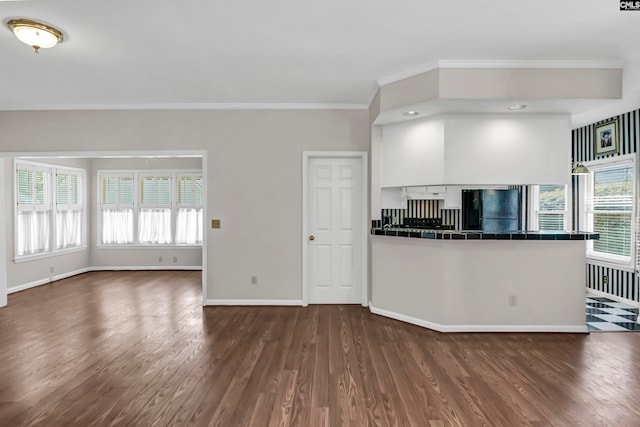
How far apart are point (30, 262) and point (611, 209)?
30.6 feet

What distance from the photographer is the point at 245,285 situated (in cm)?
505

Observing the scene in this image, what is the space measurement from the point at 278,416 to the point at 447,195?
3602 millimetres

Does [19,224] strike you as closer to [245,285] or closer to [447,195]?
[245,285]

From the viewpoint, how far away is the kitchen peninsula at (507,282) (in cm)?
395

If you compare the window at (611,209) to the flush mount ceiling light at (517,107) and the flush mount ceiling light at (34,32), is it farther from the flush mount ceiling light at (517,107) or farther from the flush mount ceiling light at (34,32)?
the flush mount ceiling light at (34,32)

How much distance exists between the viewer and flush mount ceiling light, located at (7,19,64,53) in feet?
9.29

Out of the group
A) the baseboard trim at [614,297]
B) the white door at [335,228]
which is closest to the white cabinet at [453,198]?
the white door at [335,228]

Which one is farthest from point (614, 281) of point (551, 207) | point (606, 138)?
point (606, 138)

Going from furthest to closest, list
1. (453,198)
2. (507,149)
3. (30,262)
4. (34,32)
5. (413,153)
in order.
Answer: (30,262)
(453,198)
(413,153)
(507,149)
(34,32)

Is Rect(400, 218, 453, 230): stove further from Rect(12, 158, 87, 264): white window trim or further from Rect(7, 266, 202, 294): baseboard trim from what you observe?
Rect(12, 158, 87, 264): white window trim

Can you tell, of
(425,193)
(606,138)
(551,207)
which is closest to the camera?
(425,193)

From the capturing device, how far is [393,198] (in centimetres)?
493

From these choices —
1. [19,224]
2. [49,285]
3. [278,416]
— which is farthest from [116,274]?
[278,416]

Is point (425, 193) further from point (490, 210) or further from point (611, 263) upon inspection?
point (611, 263)
